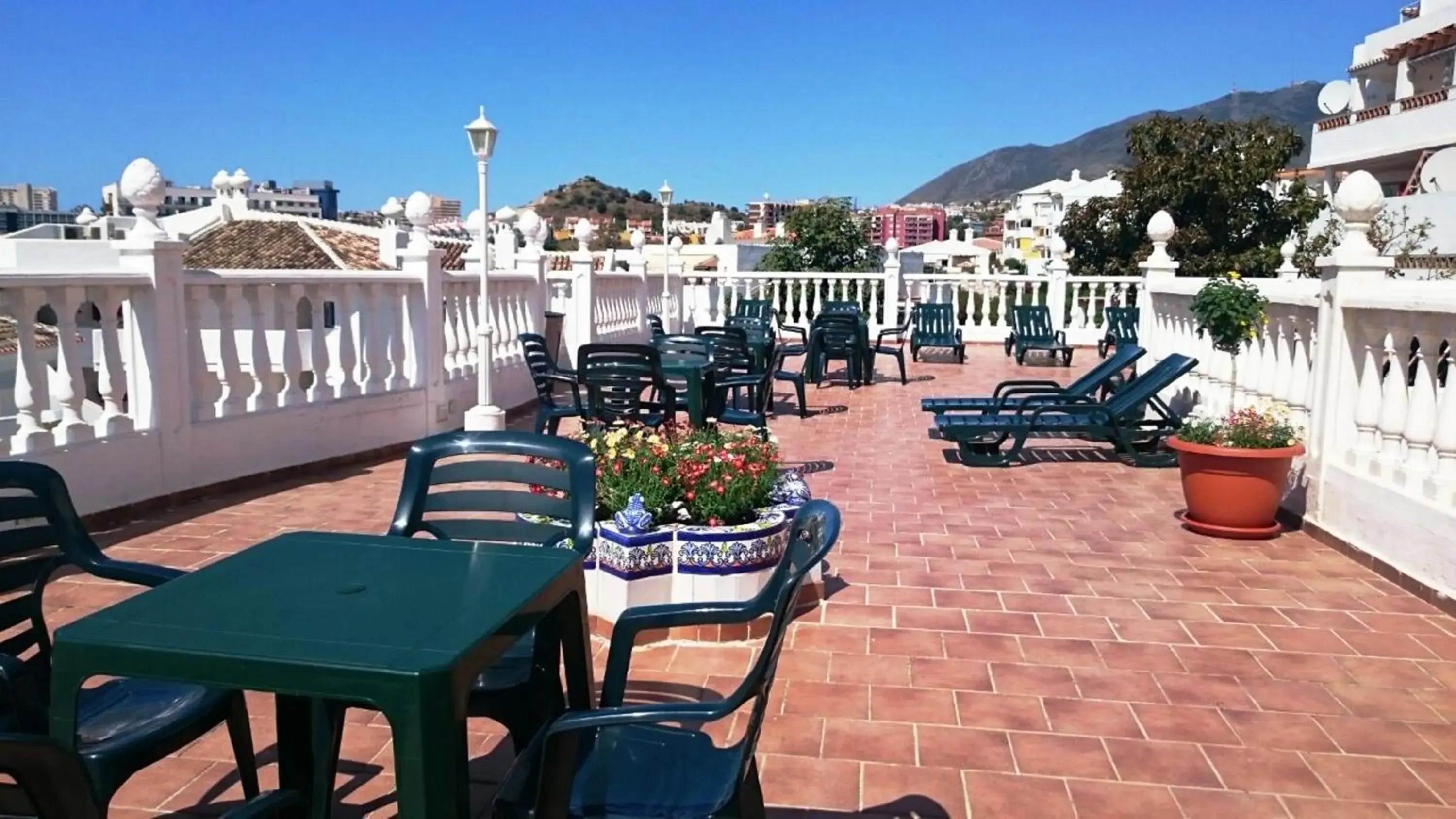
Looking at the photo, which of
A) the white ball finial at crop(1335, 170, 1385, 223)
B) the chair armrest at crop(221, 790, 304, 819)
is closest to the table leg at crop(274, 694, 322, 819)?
the chair armrest at crop(221, 790, 304, 819)

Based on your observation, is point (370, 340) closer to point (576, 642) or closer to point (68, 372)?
point (68, 372)

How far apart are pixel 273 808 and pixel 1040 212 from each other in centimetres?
7327

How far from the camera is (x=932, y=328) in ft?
49.7

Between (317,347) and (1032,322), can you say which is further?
(1032,322)

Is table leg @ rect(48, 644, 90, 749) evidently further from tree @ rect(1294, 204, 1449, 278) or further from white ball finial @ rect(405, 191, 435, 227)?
tree @ rect(1294, 204, 1449, 278)

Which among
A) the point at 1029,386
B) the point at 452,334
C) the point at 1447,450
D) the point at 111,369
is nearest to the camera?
the point at 1447,450

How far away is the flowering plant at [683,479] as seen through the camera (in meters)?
3.96

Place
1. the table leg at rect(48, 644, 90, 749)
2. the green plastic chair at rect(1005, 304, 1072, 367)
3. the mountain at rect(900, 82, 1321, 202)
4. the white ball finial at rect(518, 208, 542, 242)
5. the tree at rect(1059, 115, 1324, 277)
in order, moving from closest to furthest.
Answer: the table leg at rect(48, 644, 90, 749), the white ball finial at rect(518, 208, 542, 242), the green plastic chair at rect(1005, 304, 1072, 367), the tree at rect(1059, 115, 1324, 277), the mountain at rect(900, 82, 1321, 202)

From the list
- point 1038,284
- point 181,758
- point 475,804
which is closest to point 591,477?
point 475,804

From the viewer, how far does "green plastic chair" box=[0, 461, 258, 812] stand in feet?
6.84

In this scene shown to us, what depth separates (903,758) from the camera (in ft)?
9.83

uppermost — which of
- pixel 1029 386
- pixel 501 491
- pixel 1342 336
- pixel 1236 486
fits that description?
pixel 1342 336

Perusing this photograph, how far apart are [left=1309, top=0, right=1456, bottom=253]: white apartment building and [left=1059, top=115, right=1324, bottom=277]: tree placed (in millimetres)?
4789

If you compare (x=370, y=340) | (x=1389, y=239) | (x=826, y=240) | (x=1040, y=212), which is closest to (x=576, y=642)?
(x=370, y=340)
